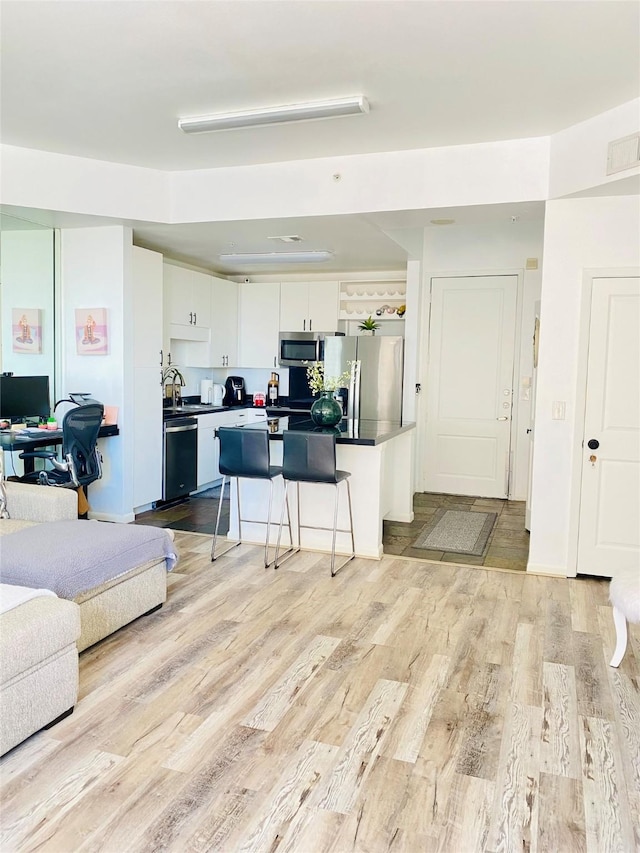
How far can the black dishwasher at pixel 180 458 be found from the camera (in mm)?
5934

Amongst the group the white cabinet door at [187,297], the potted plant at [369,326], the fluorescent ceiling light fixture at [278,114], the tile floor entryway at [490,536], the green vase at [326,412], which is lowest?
the tile floor entryway at [490,536]

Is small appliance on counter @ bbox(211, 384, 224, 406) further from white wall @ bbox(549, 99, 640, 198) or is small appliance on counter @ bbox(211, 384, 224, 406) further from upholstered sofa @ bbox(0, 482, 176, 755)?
white wall @ bbox(549, 99, 640, 198)

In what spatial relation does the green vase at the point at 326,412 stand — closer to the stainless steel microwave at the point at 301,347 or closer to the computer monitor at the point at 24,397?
the computer monitor at the point at 24,397

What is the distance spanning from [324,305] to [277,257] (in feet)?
3.96

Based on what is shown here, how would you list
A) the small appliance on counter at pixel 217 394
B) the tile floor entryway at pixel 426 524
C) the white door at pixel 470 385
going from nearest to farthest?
1. the tile floor entryway at pixel 426 524
2. the white door at pixel 470 385
3. the small appliance on counter at pixel 217 394

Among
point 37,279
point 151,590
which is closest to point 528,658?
point 151,590

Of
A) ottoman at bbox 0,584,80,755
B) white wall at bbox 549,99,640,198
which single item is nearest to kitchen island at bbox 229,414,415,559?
white wall at bbox 549,99,640,198

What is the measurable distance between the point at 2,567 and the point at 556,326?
3.55 meters

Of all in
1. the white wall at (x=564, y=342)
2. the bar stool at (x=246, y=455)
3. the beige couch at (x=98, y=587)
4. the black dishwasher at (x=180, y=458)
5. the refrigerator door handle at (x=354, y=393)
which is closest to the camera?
the beige couch at (x=98, y=587)

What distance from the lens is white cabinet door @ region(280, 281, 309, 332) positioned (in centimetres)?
755

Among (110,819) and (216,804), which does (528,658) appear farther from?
(110,819)

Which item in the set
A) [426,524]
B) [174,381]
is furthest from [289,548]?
[174,381]

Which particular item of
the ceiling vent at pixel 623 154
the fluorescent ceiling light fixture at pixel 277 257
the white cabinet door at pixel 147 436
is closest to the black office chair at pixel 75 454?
the white cabinet door at pixel 147 436

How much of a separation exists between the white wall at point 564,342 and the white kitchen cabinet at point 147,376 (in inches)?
129
